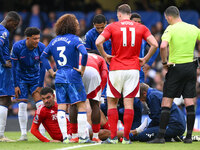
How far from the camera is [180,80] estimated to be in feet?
25.8

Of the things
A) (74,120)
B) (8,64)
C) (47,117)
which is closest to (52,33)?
(8,64)

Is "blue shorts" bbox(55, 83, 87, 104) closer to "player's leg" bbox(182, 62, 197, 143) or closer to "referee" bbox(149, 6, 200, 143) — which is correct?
"referee" bbox(149, 6, 200, 143)

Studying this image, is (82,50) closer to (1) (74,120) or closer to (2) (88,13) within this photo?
(1) (74,120)

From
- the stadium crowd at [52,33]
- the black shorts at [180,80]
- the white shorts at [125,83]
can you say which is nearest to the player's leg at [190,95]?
the black shorts at [180,80]

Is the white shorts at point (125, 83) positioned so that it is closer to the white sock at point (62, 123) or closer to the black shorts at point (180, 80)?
the black shorts at point (180, 80)

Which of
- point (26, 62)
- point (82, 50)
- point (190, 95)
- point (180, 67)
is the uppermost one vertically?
point (82, 50)

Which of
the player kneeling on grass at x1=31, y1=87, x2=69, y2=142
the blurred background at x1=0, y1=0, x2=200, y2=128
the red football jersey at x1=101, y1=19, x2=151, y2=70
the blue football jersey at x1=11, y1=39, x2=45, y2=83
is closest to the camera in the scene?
the red football jersey at x1=101, y1=19, x2=151, y2=70

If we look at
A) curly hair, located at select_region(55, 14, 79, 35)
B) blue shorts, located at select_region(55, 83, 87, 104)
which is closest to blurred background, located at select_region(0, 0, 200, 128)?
curly hair, located at select_region(55, 14, 79, 35)

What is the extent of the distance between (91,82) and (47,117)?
1.11 m

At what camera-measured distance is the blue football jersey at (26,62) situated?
921cm

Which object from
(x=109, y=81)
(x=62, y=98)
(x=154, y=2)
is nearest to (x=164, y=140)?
(x=109, y=81)

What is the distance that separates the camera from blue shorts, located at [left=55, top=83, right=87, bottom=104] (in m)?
7.80

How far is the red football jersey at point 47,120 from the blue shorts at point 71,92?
91 centimetres

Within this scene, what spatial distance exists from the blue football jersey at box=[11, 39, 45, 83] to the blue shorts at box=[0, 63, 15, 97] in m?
0.46
